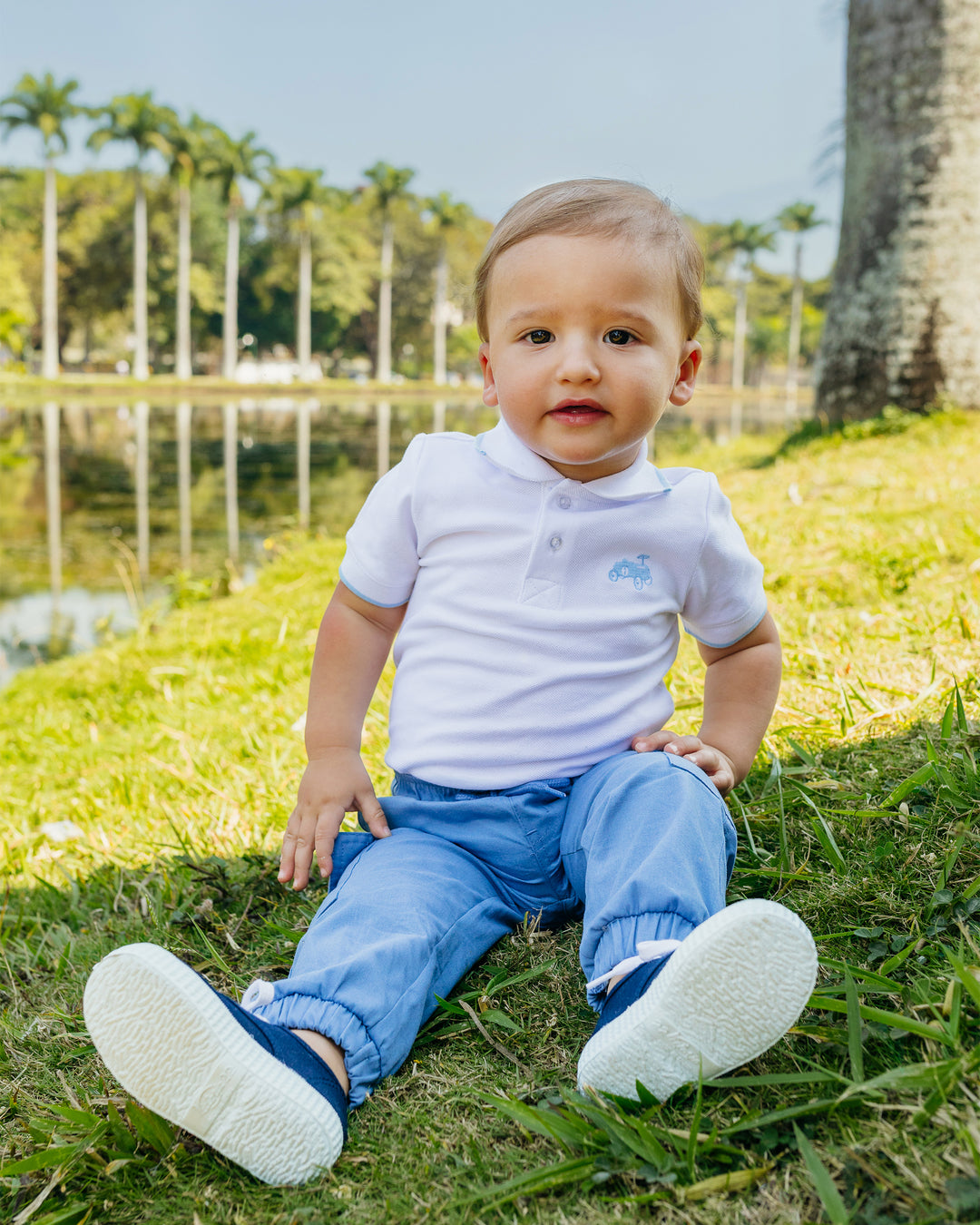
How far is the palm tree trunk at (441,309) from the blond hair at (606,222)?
46.5 meters

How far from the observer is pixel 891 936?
138 centimetres

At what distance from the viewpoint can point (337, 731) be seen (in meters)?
1.68

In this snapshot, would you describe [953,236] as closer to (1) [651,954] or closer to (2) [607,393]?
(2) [607,393]

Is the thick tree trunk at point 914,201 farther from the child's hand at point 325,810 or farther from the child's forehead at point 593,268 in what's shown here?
the child's hand at point 325,810

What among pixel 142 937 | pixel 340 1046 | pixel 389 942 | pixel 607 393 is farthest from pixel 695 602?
pixel 142 937

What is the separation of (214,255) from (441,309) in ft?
36.1

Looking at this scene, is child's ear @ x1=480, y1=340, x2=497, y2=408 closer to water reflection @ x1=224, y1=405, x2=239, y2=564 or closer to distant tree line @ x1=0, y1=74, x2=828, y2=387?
water reflection @ x1=224, y1=405, x2=239, y2=564

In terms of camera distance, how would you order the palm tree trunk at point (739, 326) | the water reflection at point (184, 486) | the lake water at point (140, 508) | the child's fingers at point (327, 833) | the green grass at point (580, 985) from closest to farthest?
the green grass at point (580, 985) → the child's fingers at point (327, 833) → the lake water at point (140, 508) → the water reflection at point (184, 486) → the palm tree trunk at point (739, 326)

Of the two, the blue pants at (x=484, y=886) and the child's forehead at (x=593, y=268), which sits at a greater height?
the child's forehead at (x=593, y=268)

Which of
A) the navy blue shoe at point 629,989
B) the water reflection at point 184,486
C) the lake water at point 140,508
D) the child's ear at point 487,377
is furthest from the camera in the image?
the water reflection at point 184,486

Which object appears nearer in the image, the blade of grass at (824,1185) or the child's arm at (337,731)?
the blade of grass at (824,1185)

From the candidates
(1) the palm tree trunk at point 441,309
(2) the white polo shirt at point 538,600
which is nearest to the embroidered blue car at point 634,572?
(2) the white polo shirt at point 538,600

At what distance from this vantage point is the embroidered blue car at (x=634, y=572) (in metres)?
1.63

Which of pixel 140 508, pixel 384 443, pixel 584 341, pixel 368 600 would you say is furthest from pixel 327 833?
pixel 384 443
